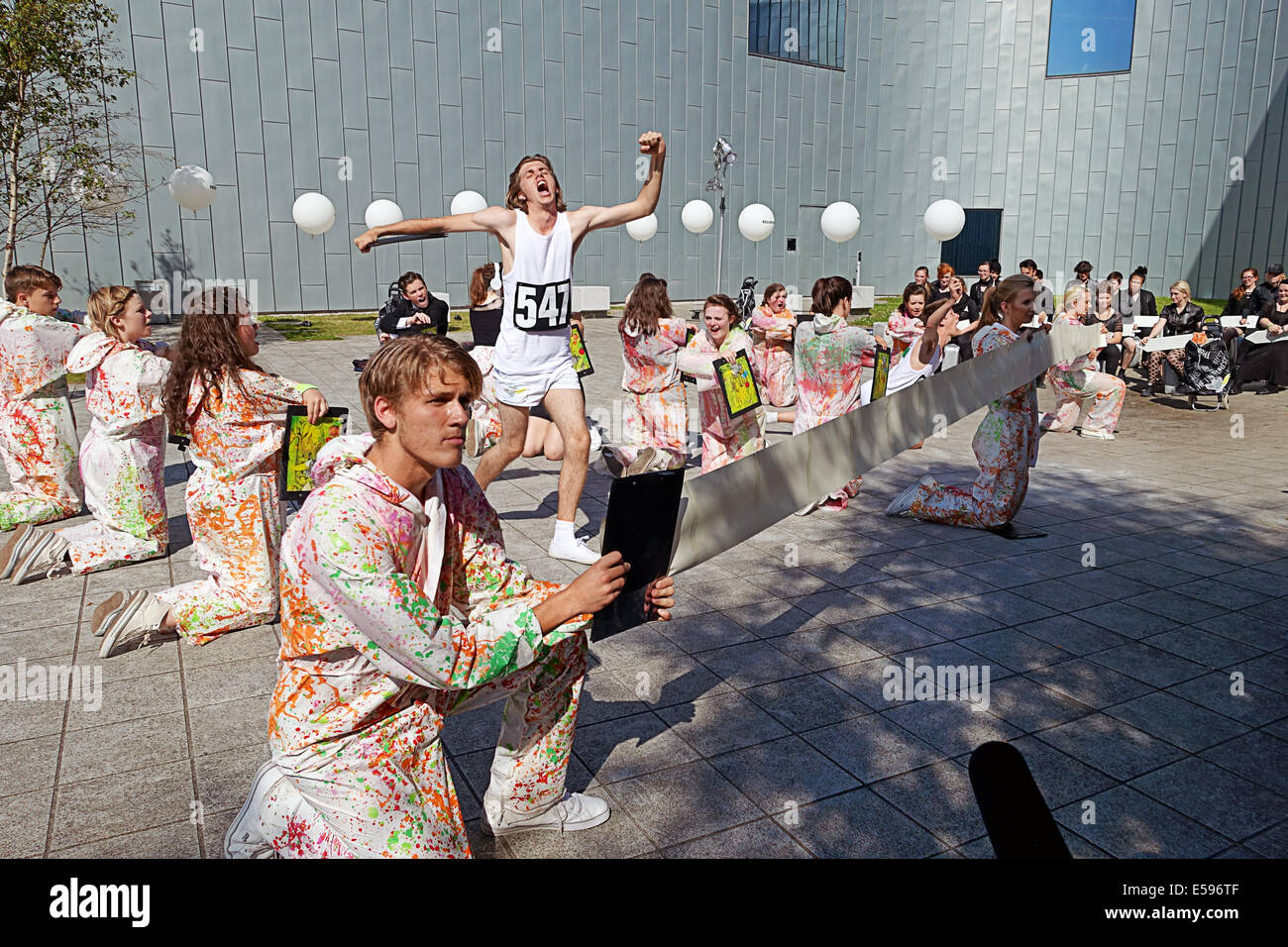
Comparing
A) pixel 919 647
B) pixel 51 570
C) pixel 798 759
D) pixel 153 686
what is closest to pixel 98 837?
pixel 153 686

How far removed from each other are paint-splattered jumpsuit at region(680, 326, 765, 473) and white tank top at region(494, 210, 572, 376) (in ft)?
8.02

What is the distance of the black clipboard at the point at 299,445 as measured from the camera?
4.76m

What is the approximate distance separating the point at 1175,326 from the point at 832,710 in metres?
13.9

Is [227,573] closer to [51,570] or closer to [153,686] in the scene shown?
[153,686]

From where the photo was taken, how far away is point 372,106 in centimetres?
2406

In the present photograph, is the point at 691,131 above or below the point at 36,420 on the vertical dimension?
above

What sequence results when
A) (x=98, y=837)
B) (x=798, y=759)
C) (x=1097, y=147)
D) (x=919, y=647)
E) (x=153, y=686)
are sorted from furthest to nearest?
(x=1097, y=147)
(x=919, y=647)
(x=153, y=686)
(x=798, y=759)
(x=98, y=837)

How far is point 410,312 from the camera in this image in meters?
10.5

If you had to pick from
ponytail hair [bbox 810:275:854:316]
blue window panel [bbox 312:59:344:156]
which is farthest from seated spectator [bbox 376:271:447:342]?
blue window panel [bbox 312:59:344:156]

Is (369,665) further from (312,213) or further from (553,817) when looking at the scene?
(312,213)

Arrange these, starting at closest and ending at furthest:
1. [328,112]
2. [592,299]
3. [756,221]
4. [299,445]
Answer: [299,445] → [756,221] → [328,112] → [592,299]

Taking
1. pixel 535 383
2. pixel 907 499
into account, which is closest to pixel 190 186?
pixel 535 383
